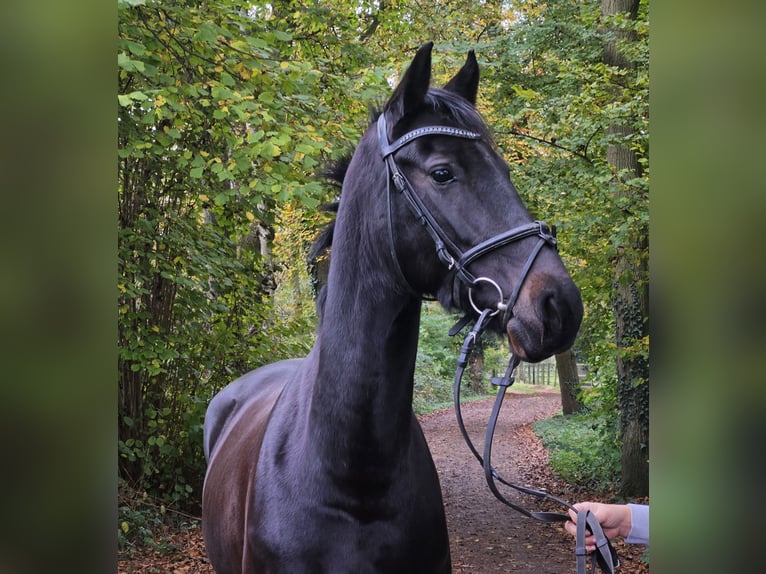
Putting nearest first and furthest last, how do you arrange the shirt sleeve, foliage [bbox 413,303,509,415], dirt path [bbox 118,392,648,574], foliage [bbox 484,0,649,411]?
the shirt sleeve
foliage [bbox 484,0,649,411]
dirt path [bbox 118,392,648,574]
foliage [bbox 413,303,509,415]

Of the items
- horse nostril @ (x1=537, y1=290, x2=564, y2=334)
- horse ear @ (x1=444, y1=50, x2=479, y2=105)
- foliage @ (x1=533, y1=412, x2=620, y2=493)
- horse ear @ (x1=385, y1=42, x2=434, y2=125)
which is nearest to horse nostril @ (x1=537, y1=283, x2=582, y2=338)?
horse nostril @ (x1=537, y1=290, x2=564, y2=334)

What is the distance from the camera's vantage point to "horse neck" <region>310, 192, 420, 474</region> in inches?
88.6

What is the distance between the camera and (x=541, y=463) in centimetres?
1373

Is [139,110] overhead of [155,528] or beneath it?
overhead

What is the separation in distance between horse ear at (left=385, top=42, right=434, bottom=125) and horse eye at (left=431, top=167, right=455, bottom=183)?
292 mm

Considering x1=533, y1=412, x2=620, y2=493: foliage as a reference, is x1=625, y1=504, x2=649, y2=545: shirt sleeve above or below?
above

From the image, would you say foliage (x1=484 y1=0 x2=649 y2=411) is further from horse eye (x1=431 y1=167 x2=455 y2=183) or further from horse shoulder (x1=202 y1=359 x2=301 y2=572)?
horse eye (x1=431 y1=167 x2=455 y2=183)

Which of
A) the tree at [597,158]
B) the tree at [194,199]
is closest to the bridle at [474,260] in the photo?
the tree at [194,199]

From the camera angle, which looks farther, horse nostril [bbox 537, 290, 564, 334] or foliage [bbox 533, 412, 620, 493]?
foliage [bbox 533, 412, 620, 493]

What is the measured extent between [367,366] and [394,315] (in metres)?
0.20

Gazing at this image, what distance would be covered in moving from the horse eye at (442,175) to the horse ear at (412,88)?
292 millimetres
